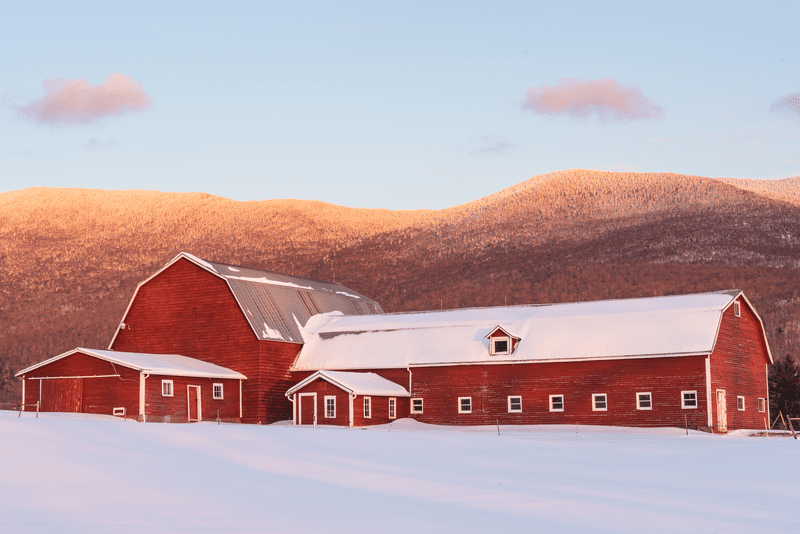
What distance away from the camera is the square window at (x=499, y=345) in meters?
50.8

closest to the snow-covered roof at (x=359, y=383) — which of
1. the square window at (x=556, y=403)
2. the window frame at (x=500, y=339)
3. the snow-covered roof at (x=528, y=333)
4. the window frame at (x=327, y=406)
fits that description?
the window frame at (x=327, y=406)

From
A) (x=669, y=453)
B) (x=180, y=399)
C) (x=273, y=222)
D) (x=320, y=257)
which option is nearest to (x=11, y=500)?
(x=669, y=453)

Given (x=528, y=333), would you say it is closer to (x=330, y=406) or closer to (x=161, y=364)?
(x=330, y=406)

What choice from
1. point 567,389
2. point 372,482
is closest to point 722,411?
point 567,389

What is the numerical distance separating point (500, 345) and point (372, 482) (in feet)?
91.9

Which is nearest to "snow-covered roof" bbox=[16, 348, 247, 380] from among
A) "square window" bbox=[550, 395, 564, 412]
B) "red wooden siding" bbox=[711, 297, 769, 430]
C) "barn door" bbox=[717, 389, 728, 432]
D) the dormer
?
the dormer

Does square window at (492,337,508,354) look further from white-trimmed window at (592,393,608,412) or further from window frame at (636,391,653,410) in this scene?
window frame at (636,391,653,410)

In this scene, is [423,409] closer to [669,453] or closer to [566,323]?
[566,323]

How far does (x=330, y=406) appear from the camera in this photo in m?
49.7

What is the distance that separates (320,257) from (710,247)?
59.3 metres

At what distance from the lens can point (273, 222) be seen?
179375mm

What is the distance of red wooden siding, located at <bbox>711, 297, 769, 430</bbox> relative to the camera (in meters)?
47.4

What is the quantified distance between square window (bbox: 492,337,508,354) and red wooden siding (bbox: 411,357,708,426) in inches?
31.4

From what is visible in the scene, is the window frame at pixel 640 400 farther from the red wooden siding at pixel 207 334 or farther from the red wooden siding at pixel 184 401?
the red wooden siding at pixel 184 401
